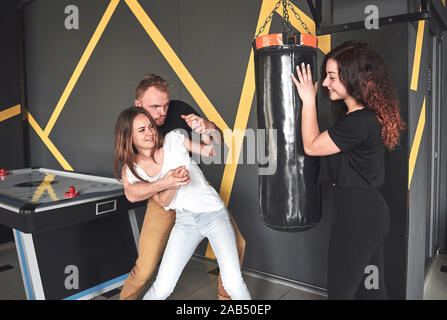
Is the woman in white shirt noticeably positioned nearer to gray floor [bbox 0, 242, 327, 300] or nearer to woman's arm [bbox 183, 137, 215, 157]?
woman's arm [bbox 183, 137, 215, 157]

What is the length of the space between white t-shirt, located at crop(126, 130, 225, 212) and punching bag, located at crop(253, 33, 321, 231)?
0.35 m

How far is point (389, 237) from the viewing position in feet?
7.54

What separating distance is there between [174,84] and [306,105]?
2069 millimetres

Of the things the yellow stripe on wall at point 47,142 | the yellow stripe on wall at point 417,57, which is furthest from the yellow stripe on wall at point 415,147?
the yellow stripe on wall at point 47,142

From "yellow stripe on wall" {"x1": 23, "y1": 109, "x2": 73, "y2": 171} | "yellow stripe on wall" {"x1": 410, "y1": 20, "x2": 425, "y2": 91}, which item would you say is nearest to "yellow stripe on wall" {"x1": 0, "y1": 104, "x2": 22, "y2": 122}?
"yellow stripe on wall" {"x1": 23, "y1": 109, "x2": 73, "y2": 171}

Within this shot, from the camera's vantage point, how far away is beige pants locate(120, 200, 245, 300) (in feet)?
7.37

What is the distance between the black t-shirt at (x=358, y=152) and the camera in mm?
1696

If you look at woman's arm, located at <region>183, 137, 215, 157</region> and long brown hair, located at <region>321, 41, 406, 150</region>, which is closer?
long brown hair, located at <region>321, 41, 406, 150</region>

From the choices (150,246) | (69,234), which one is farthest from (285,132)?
(69,234)

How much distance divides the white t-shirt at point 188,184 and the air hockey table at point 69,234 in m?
0.54

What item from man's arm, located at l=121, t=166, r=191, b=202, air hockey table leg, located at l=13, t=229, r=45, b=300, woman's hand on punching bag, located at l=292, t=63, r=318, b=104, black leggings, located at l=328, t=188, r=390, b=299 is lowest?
air hockey table leg, located at l=13, t=229, r=45, b=300

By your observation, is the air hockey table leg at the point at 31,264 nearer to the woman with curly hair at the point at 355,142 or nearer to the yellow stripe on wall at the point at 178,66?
the yellow stripe on wall at the point at 178,66
